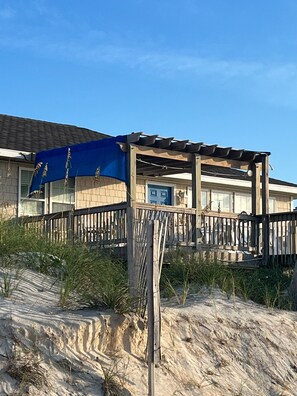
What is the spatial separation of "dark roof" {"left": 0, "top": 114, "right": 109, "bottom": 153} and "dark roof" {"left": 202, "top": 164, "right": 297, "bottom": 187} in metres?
3.55

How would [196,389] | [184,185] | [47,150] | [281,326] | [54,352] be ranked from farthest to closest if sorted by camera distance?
1. [184,185]
2. [47,150]
3. [281,326]
4. [196,389]
5. [54,352]

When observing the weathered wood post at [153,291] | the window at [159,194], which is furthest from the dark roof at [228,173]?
the weathered wood post at [153,291]

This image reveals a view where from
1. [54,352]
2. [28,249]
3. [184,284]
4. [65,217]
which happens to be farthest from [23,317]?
[65,217]

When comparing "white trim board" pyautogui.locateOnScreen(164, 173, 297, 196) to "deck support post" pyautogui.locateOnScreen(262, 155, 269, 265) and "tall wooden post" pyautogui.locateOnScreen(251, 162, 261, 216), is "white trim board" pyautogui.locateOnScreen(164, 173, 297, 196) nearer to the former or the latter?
"tall wooden post" pyautogui.locateOnScreen(251, 162, 261, 216)

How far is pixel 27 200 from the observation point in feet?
61.2

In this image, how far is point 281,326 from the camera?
10727 millimetres

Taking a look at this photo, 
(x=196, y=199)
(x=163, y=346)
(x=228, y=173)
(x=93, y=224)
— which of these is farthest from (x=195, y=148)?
(x=163, y=346)

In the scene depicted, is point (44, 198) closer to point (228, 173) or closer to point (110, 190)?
point (110, 190)

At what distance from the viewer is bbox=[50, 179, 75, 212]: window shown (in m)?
19.2

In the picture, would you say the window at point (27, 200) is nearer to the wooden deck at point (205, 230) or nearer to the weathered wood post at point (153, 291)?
the wooden deck at point (205, 230)

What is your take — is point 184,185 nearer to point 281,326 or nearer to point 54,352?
point 281,326

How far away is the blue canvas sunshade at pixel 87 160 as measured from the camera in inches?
635

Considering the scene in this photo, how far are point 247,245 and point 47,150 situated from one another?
5.30m

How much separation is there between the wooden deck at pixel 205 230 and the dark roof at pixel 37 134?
275 cm
